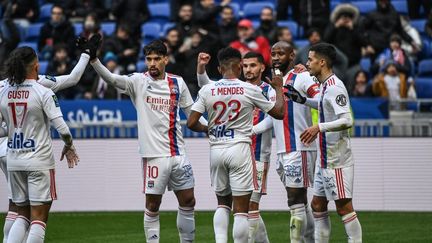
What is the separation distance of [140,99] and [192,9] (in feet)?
36.4

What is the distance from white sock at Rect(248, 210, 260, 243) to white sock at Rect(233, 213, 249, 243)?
73 centimetres

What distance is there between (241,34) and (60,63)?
146 inches

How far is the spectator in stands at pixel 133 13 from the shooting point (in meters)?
25.2

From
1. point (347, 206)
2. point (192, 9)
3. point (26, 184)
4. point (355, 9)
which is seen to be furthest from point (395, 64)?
point (26, 184)

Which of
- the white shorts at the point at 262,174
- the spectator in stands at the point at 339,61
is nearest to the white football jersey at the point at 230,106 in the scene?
the white shorts at the point at 262,174

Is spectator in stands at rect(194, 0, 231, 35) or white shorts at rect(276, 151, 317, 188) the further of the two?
spectator in stands at rect(194, 0, 231, 35)

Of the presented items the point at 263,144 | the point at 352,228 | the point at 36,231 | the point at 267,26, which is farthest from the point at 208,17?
the point at 36,231

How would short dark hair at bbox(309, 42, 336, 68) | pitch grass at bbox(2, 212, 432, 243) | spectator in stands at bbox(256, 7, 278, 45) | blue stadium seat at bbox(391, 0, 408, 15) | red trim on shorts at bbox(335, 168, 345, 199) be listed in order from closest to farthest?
red trim on shorts at bbox(335, 168, 345, 199)
short dark hair at bbox(309, 42, 336, 68)
pitch grass at bbox(2, 212, 432, 243)
spectator in stands at bbox(256, 7, 278, 45)
blue stadium seat at bbox(391, 0, 408, 15)

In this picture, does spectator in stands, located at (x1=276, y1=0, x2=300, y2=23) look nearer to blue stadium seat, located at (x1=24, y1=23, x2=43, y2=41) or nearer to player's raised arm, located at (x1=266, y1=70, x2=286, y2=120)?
blue stadium seat, located at (x1=24, y1=23, x2=43, y2=41)

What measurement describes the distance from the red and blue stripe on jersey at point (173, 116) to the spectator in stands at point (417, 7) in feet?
39.2

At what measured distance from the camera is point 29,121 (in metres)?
12.6

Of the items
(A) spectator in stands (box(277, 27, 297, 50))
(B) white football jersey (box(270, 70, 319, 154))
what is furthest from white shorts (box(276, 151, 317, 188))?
(A) spectator in stands (box(277, 27, 297, 50))

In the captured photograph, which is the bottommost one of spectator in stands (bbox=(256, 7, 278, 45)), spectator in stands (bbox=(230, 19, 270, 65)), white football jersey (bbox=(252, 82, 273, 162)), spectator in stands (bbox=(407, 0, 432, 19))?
white football jersey (bbox=(252, 82, 273, 162))

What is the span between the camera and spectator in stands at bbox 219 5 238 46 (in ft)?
75.8
